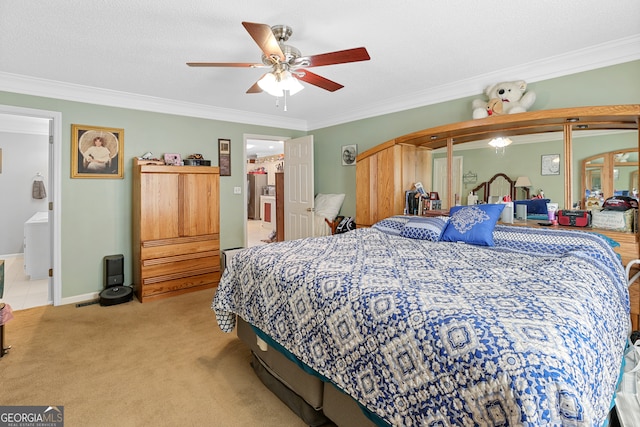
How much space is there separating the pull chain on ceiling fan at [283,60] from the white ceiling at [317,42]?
0.66ft

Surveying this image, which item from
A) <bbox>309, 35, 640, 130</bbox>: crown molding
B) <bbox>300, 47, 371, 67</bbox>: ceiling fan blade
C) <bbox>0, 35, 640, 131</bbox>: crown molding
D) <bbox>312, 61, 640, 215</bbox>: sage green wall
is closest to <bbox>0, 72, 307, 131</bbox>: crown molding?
<bbox>0, 35, 640, 131</bbox>: crown molding

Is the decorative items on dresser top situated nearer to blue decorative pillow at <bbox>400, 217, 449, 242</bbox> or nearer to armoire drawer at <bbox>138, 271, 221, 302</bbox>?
armoire drawer at <bbox>138, 271, 221, 302</bbox>

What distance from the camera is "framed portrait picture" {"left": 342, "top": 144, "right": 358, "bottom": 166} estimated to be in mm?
4633

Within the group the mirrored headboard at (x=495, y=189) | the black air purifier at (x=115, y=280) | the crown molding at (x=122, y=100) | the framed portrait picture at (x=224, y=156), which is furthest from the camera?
the framed portrait picture at (x=224, y=156)

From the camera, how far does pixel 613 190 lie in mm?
2510

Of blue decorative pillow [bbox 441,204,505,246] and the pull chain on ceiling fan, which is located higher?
the pull chain on ceiling fan

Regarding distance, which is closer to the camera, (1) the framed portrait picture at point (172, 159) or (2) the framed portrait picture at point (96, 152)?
(2) the framed portrait picture at point (96, 152)

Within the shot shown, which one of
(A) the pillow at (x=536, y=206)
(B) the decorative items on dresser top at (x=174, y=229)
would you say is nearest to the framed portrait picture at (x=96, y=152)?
(B) the decorative items on dresser top at (x=174, y=229)

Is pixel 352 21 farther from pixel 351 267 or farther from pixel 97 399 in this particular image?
pixel 97 399

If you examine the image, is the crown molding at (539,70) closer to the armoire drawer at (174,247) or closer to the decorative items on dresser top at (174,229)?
the decorative items on dresser top at (174,229)

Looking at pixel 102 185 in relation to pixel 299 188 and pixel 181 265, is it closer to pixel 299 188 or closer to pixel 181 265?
pixel 181 265

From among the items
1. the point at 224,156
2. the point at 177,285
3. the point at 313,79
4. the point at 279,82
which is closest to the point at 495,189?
the point at 313,79

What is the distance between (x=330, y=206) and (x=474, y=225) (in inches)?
101

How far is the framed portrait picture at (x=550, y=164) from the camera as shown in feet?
9.03
